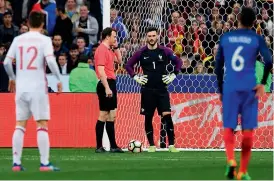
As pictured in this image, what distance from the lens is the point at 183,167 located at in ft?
44.9

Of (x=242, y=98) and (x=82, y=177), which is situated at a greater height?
(x=242, y=98)

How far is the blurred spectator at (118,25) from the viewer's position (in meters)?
19.9

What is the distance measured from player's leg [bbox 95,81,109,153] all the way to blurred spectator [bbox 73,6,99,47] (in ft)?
19.1

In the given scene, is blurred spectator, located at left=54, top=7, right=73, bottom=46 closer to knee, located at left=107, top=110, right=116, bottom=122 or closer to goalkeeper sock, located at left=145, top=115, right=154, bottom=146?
goalkeeper sock, located at left=145, top=115, right=154, bottom=146

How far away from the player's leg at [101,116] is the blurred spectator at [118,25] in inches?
85.1

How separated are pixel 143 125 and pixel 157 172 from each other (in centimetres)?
749

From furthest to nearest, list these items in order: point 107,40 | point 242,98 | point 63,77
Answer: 1. point 63,77
2. point 107,40
3. point 242,98

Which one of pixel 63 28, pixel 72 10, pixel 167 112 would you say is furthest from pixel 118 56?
pixel 72 10

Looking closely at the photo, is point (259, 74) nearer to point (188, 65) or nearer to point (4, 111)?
point (188, 65)

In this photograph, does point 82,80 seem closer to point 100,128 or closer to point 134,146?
point 100,128

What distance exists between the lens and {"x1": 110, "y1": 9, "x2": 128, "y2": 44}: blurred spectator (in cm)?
1993

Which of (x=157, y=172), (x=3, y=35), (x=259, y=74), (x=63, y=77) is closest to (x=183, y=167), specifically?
(x=157, y=172)

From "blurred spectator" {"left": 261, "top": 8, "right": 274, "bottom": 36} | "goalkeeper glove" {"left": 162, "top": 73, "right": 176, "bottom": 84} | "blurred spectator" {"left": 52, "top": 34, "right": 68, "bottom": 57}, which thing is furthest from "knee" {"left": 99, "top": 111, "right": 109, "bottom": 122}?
"blurred spectator" {"left": 52, "top": 34, "right": 68, "bottom": 57}

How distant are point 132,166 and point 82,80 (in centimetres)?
680
